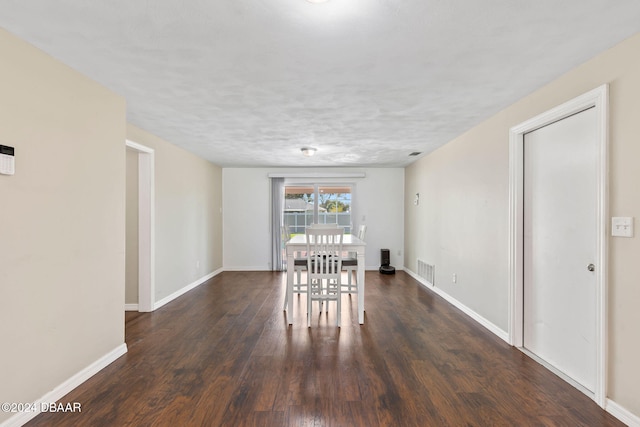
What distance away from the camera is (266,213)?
672 centimetres

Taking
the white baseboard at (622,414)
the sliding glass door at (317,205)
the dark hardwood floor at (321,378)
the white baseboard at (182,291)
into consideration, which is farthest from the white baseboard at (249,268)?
the white baseboard at (622,414)

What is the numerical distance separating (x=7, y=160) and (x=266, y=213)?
5.03 m

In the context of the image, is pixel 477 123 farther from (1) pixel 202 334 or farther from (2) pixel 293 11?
(1) pixel 202 334

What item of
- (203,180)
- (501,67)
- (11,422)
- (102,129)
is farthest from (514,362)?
(203,180)

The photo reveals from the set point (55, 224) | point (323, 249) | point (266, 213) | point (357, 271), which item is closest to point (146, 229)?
point (55, 224)

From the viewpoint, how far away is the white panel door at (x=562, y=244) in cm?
216

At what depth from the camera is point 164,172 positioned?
4.26 meters

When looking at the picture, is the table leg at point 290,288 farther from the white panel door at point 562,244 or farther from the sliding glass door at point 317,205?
the sliding glass door at point 317,205

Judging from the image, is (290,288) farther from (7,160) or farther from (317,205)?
(317,205)

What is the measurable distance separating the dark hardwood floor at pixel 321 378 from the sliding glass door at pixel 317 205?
3223 mm

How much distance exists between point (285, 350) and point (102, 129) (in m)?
2.39

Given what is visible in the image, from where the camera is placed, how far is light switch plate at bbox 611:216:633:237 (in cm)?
182

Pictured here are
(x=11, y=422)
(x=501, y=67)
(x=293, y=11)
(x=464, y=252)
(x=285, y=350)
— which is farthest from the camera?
(x=464, y=252)

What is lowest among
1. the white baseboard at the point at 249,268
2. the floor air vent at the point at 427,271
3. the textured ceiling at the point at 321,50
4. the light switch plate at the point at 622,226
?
the white baseboard at the point at 249,268
